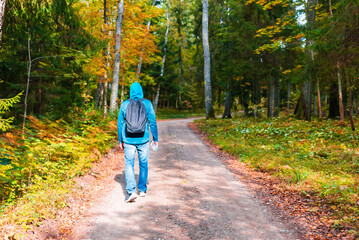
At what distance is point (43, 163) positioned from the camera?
5.73m

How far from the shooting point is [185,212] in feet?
14.9

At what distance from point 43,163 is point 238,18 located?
18.0m

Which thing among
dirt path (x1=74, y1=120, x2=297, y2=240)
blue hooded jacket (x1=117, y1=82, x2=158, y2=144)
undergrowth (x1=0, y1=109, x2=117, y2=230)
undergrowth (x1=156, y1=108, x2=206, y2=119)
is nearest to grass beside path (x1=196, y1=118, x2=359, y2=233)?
dirt path (x1=74, y1=120, x2=297, y2=240)

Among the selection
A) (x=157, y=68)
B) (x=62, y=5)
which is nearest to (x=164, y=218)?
(x=62, y=5)

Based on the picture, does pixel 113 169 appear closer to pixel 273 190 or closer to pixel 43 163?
pixel 43 163

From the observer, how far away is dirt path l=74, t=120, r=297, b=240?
3834 mm

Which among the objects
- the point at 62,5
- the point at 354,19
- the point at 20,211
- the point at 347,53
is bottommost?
the point at 20,211

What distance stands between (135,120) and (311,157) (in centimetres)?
591

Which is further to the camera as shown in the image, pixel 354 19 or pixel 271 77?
pixel 271 77

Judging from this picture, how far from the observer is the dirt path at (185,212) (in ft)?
12.6

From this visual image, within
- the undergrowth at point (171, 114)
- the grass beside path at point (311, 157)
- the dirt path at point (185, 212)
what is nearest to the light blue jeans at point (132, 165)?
the dirt path at point (185, 212)

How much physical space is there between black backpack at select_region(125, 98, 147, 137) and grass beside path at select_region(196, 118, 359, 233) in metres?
3.78

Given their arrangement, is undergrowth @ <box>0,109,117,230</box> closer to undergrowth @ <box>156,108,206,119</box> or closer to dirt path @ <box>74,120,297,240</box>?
dirt path @ <box>74,120,297,240</box>

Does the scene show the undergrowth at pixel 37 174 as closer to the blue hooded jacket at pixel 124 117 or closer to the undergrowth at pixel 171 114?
the blue hooded jacket at pixel 124 117
